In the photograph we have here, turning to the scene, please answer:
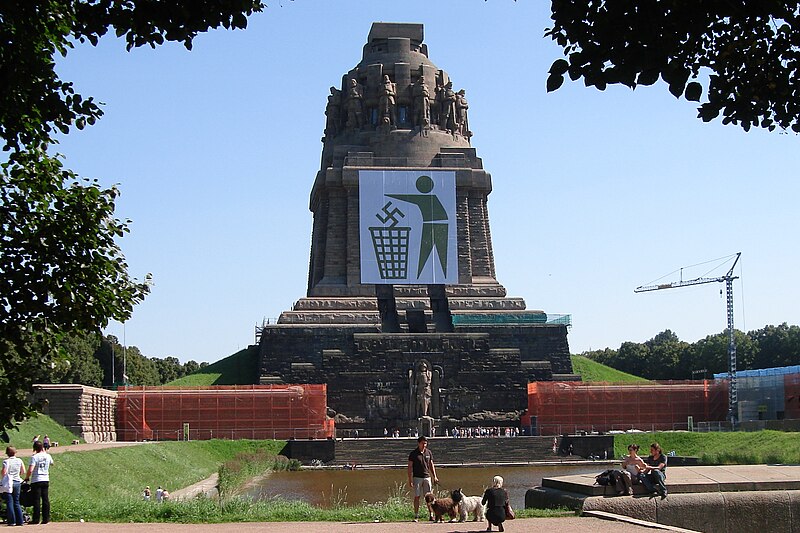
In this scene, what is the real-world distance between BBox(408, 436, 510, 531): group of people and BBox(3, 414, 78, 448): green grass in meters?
19.5

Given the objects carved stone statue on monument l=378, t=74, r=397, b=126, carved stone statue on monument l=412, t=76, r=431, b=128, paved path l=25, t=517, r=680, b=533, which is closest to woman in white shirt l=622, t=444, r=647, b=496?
paved path l=25, t=517, r=680, b=533

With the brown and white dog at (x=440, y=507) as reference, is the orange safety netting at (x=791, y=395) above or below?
above

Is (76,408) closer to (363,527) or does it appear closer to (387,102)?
(387,102)

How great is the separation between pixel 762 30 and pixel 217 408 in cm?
4729

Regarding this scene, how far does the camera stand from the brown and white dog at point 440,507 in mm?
16781

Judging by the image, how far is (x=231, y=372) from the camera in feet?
217

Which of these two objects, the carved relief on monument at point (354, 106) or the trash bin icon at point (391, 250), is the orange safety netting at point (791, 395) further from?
the carved relief on monument at point (354, 106)

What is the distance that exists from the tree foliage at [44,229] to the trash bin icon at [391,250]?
49.8m

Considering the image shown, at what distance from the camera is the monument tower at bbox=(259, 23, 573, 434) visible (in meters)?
57.8

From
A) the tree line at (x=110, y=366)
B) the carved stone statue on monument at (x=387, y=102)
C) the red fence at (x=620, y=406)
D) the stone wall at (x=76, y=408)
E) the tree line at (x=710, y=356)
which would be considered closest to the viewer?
the stone wall at (x=76, y=408)

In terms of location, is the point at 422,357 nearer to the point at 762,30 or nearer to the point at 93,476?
the point at 93,476

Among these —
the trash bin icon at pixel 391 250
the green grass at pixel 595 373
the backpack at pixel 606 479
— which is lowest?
the backpack at pixel 606 479

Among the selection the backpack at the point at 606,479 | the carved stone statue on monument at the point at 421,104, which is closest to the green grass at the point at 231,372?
the carved stone statue on monument at the point at 421,104

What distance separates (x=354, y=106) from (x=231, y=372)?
17.0 meters
